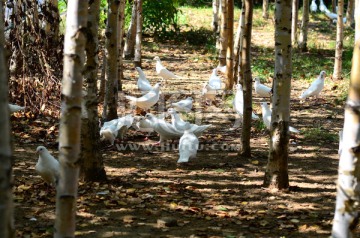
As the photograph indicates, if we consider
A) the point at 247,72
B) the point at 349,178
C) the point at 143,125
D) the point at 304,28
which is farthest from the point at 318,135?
the point at 304,28

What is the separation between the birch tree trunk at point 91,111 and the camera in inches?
273

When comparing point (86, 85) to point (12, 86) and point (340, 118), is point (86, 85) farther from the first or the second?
point (340, 118)

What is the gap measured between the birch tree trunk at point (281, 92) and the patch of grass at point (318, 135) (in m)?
3.37

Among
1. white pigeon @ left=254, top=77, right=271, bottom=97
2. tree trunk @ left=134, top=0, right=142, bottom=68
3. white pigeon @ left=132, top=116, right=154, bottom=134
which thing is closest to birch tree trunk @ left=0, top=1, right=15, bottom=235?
white pigeon @ left=132, top=116, right=154, bottom=134

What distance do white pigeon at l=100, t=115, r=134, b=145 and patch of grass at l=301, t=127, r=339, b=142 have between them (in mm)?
3178

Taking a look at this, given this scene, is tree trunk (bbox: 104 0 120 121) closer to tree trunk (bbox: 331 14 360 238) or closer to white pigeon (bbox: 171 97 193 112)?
white pigeon (bbox: 171 97 193 112)

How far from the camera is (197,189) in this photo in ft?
24.4

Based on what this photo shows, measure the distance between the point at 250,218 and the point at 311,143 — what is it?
4.12 meters

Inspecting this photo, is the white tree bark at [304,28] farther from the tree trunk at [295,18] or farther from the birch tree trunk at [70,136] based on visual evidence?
the birch tree trunk at [70,136]

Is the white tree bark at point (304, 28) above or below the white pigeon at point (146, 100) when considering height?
above

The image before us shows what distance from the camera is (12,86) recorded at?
35.1ft

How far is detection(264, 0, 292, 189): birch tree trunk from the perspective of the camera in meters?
7.07

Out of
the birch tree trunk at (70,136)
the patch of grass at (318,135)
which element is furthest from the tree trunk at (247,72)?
the birch tree trunk at (70,136)

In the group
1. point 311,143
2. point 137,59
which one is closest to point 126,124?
point 311,143
